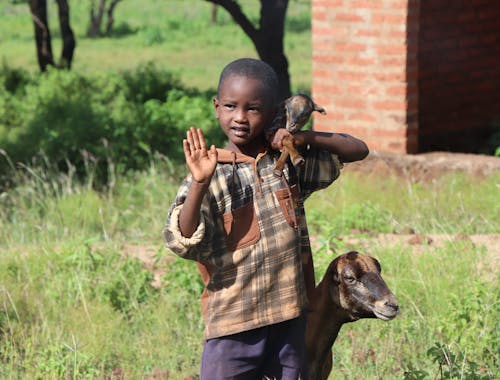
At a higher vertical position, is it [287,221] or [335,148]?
[335,148]

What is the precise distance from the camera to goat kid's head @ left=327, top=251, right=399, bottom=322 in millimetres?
2814

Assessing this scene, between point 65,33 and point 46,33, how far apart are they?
621 mm

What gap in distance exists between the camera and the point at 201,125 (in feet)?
31.8

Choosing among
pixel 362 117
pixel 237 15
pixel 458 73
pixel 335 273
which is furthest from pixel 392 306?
pixel 237 15

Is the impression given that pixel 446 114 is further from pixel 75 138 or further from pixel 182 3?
pixel 182 3

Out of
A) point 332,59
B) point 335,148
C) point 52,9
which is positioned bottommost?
point 52,9

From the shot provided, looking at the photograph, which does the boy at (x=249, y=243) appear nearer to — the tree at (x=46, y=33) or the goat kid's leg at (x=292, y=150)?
the goat kid's leg at (x=292, y=150)

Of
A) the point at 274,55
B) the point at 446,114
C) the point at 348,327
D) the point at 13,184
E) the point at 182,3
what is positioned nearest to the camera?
the point at 348,327

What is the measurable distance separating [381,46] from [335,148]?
503cm

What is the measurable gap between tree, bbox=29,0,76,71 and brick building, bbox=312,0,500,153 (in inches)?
244

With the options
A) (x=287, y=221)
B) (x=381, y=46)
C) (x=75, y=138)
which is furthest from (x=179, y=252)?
(x=75, y=138)

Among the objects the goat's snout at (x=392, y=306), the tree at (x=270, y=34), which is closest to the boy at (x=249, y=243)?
the goat's snout at (x=392, y=306)

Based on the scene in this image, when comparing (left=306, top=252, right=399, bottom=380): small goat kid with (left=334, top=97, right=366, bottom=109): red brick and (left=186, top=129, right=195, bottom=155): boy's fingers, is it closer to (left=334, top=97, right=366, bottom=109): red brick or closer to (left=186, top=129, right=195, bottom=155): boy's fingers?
(left=186, top=129, right=195, bottom=155): boy's fingers

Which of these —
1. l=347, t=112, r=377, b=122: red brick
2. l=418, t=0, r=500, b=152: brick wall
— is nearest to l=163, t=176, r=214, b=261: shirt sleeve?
l=347, t=112, r=377, b=122: red brick
